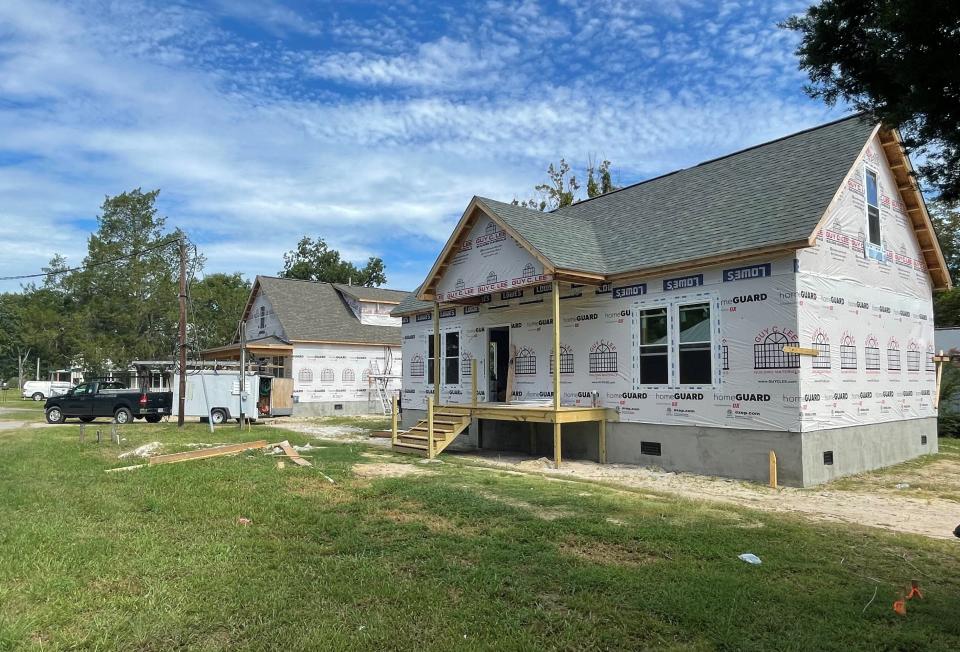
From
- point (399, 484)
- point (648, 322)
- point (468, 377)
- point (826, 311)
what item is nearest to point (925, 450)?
point (826, 311)

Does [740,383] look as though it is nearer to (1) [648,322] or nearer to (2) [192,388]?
(1) [648,322]

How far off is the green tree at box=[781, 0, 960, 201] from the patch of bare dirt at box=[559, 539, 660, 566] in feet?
13.9

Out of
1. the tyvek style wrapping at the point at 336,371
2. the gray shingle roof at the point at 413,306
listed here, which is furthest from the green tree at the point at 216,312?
the gray shingle roof at the point at 413,306

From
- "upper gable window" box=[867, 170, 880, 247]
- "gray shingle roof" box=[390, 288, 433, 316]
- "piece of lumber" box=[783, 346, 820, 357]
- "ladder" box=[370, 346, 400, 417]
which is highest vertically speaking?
"upper gable window" box=[867, 170, 880, 247]

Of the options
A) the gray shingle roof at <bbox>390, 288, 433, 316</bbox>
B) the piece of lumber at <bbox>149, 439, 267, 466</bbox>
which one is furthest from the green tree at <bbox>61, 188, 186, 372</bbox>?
the piece of lumber at <bbox>149, 439, 267, 466</bbox>

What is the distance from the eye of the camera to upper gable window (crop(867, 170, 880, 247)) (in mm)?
15328

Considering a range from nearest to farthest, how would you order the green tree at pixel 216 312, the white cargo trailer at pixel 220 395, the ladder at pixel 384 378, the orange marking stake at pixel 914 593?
the orange marking stake at pixel 914 593 < the white cargo trailer at pixel 220 395 < the ladder at pixel 384 378 < the green tree at pixel 216 312

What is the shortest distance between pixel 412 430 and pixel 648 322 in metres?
6.97

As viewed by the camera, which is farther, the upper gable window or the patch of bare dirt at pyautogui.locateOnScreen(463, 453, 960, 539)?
the upper gable window

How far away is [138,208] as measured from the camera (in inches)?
1863

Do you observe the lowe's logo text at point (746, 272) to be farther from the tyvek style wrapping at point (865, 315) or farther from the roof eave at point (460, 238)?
the roof eave at point (460, 238)

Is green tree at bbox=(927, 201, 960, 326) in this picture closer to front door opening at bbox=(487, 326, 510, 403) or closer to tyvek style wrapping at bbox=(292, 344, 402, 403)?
Answer: front door opening at bbox=(487, 326, 510, 403)

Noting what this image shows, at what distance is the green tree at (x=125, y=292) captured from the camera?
43.9m

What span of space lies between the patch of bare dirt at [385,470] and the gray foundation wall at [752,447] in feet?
15.4
